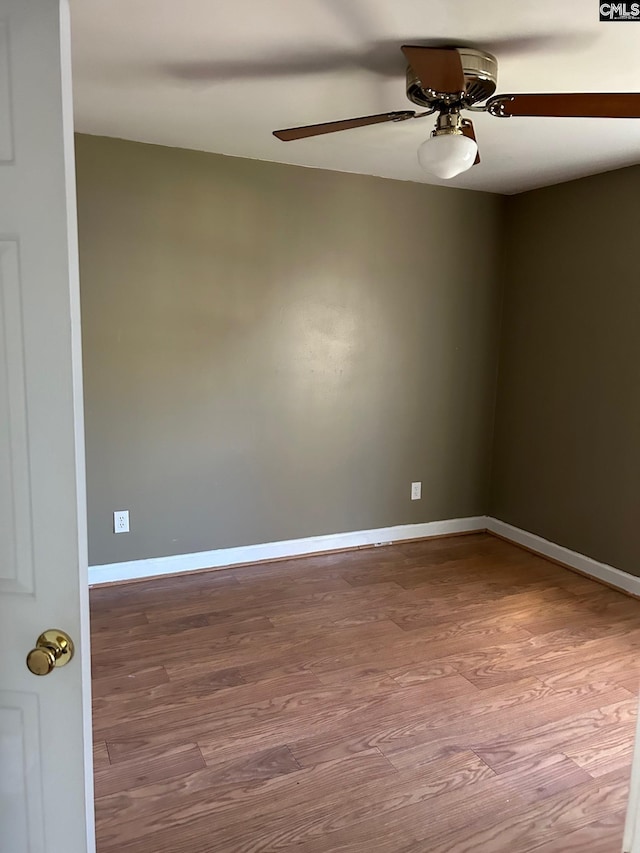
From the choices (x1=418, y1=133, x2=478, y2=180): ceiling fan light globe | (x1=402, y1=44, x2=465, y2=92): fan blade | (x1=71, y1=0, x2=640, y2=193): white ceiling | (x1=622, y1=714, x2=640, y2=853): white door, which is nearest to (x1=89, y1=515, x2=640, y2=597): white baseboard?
(x1=71, y1=0, x2=640, y2=193): white ceiling

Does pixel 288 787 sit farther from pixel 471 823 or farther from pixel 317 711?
pixel 471 823

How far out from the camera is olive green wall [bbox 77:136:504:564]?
3295 mm

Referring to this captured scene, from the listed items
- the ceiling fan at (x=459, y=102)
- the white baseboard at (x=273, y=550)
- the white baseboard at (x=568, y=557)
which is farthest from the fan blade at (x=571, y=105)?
the white baseboard at (x=273, y=550)

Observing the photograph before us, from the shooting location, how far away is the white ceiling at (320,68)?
180 centimetres

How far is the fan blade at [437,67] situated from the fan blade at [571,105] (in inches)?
6.7

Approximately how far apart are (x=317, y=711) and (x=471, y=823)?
2.32ft

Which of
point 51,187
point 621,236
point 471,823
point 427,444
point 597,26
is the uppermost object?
point 597,26

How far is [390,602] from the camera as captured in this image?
335 centimetres

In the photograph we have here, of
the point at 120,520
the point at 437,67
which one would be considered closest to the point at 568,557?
the point at 120,520

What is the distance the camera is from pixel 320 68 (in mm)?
2189

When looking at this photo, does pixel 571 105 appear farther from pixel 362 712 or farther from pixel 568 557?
pixel 568 557

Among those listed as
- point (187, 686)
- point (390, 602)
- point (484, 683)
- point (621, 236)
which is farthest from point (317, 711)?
point (621, 236)

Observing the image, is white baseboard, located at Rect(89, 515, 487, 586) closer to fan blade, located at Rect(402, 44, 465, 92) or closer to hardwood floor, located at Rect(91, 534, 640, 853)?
hardwood floor, located at Rect(91, 534, 640, 853)

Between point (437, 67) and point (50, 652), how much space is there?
5.79 ft
